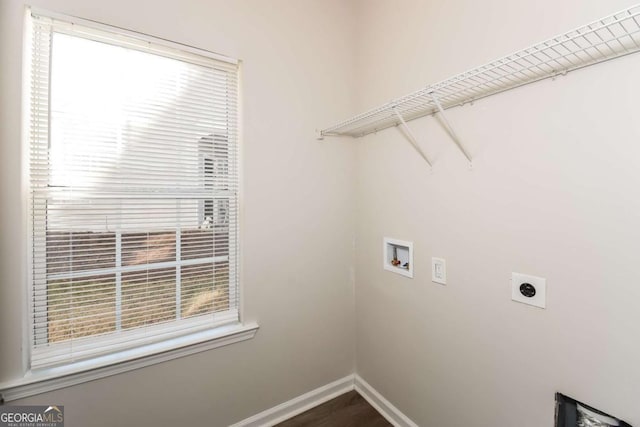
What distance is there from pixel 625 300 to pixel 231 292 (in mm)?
1720

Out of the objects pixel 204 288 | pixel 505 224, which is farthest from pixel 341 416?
pixel 505 224

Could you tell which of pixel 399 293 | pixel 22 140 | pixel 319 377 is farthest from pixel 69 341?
pixel 399 293

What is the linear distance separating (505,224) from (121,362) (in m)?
1.87

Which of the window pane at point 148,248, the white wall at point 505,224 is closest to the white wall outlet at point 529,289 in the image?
the white wall at point 505,224

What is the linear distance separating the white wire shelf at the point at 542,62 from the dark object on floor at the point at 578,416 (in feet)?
3.39

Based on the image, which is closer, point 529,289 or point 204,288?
point 529,289

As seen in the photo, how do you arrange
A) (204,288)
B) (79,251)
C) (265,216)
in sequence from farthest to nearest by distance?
(265,216)
(204,288)
(79,251)

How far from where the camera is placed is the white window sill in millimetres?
1146

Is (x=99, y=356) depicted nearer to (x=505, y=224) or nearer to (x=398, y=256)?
(x=398, y=256)

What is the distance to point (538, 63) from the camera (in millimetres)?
1044

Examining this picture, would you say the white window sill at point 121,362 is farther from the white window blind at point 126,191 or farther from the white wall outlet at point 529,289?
the white wall outlet at point 529,289

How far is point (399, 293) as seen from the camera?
1.71 meters

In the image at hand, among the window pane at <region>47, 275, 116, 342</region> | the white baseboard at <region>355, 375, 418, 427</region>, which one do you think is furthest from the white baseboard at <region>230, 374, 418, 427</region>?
the window pane at <region>47, 275, 116, 342</region>

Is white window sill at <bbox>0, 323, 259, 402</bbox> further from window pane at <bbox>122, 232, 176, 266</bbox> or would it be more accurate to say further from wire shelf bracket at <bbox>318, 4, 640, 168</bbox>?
wire shelf bracket at <bbox>318, 4, 640, 168</bbox>
